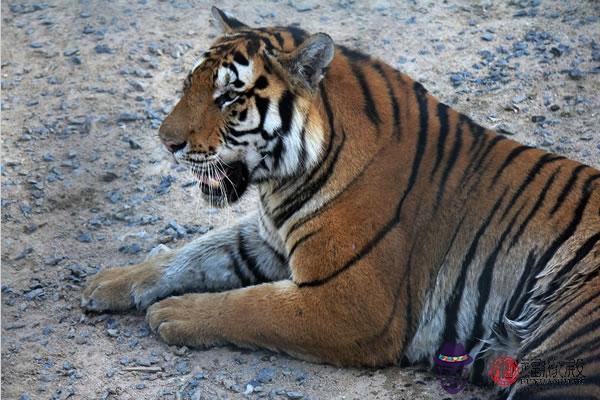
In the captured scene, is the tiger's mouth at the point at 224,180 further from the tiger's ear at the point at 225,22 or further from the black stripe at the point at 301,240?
the tiger's ear at the point at 225,22

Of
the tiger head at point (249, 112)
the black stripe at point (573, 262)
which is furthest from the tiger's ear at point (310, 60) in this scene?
the black stripe at point (573, 262)

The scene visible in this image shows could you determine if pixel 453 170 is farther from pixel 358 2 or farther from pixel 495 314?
pixel 358 2

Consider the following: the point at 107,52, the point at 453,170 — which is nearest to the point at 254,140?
the point at 453,170

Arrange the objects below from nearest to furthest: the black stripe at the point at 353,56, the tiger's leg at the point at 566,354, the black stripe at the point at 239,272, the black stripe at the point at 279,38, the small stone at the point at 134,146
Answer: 1. the tiger's leg at the point at 566,354
2. the black stripe at the point at 279,38
3. the black stripe at the point at 353,56
4. the black stripe at the point at 239,272
5. the small stone at the point at 134,146

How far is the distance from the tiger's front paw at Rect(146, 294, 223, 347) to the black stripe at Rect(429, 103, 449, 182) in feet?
3.41

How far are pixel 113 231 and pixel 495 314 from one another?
6.39 ft

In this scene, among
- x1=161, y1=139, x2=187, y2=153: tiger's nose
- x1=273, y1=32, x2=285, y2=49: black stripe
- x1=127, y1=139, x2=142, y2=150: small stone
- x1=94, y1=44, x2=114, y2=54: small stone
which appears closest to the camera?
x1=161, y1=139, x2=187, y2=153: tiger's nose

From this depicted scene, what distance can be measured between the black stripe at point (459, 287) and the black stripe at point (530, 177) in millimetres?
36

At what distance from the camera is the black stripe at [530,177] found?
3.21 meters

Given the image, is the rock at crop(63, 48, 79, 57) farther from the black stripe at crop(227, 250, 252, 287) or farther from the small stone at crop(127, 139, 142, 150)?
the black stripe at crop(227, 250, 252, 287)

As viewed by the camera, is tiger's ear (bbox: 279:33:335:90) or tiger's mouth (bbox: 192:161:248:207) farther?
tiger's mouth (bbox: 192:161:248:207)

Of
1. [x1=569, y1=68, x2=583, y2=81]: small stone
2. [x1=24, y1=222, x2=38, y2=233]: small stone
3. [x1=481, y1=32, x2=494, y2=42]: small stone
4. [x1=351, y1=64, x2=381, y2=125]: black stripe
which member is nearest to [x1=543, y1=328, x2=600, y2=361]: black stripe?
[x1=351, y1=64, x2=381, y2=125]: black stripe

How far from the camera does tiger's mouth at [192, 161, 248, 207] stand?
10.8 feet

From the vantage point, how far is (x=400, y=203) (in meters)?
3.25
